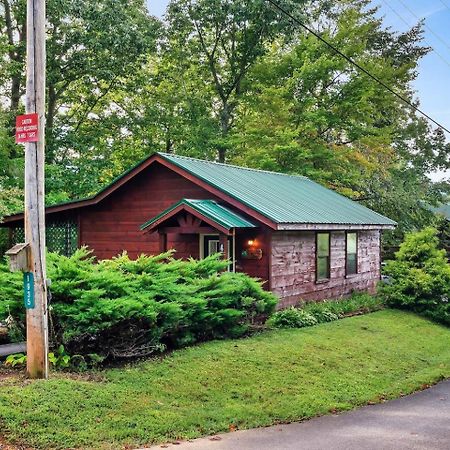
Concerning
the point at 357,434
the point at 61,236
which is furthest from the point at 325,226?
the point at 357,434

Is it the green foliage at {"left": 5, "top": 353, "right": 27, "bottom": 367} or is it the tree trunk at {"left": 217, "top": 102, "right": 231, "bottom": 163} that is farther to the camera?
the tree trunk at {"left": 217, "top": 102, "right": 231, "bottom": 163}

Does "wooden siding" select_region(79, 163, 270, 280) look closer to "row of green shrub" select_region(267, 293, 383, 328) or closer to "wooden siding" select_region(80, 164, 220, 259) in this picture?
"wooden siding" select_region(80, 164, 220, 259)

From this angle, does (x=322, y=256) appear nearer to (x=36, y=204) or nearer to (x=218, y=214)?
(x=218, y=214)

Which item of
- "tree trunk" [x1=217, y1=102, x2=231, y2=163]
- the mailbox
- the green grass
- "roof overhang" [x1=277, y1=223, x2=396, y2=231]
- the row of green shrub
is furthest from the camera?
"tree trunk" [x1=217, y1=102, x2=231, y2=163]

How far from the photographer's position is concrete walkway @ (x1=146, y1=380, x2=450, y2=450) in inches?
241

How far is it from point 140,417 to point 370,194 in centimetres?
2336

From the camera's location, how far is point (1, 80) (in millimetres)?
21859

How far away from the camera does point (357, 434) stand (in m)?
6.64

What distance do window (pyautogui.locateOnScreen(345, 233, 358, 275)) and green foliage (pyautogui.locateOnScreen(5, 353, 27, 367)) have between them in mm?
12387

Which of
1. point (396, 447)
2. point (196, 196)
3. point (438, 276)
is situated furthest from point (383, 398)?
point (438, 276)

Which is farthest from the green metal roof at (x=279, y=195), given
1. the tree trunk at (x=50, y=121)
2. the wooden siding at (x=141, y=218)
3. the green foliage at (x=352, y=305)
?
the tree trunk at (x=50, y=121)

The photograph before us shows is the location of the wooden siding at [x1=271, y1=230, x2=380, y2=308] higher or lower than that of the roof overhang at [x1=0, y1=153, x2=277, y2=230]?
lower

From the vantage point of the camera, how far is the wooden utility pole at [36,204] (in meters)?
7.20

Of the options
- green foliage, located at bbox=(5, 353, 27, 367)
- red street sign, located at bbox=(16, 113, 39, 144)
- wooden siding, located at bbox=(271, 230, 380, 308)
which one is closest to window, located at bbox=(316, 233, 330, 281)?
wooden siding, located at bbox=(271, 230, 380, 308)
